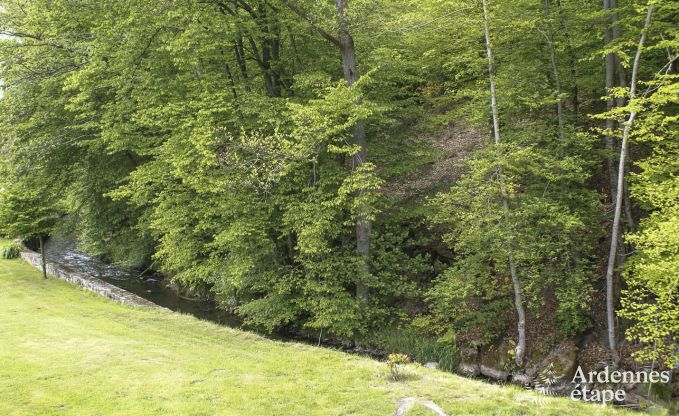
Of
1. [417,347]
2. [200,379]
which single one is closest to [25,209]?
[200,379]

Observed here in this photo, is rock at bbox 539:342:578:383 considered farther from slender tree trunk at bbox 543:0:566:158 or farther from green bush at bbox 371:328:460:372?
slender tree trunk at bbox 543:0:566:158

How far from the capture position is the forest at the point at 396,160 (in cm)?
961

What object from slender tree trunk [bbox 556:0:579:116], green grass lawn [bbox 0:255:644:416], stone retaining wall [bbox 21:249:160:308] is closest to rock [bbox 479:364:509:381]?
green grass lawn [bbox 0:255:644:416]

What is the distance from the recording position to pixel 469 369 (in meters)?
10.6

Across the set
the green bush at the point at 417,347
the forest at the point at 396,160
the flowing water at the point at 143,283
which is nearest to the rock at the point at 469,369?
the forest at the point at 396,160

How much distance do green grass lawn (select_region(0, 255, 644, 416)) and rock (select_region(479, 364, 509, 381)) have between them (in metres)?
3.04

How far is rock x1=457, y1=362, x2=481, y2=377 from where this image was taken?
1052 cm

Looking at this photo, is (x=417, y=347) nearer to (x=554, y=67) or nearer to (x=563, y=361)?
(x=563, y=361)

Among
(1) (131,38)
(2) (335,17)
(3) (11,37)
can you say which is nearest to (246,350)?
(2) (335,17)

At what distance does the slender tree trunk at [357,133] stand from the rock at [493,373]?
3362 mm

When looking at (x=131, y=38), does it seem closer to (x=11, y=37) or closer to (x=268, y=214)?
(x=268, y=214)

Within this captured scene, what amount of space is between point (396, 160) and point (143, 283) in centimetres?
1260

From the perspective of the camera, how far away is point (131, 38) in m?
13.0

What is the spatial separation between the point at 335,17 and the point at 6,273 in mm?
15992
